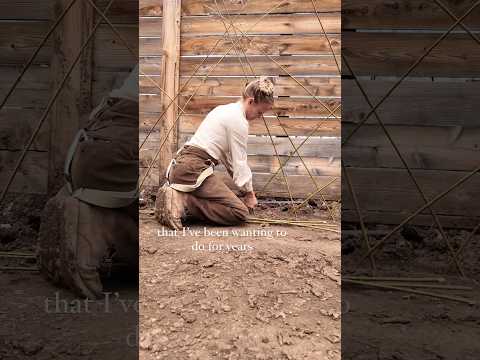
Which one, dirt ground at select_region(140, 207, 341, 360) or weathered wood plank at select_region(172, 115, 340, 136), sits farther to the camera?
weathered wood plank at select_region(172, 115, 340, 136)

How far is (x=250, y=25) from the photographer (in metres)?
1.31

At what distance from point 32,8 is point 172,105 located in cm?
72

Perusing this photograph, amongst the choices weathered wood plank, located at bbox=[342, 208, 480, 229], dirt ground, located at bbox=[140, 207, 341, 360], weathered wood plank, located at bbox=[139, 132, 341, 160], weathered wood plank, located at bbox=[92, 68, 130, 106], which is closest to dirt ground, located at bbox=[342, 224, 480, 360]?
weathered wood plank, located at bbox=[342, 208, 480, 229]

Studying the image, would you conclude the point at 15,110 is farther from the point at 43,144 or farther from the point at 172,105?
the point at 172,105

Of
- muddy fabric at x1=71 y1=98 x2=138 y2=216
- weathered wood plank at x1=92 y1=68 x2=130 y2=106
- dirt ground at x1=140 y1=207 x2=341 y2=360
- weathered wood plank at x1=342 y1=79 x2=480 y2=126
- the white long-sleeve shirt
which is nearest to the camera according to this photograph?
dirt ground at x1=140 y1=207 x2=341 y2=360

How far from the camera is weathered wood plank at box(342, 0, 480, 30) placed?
1547mm

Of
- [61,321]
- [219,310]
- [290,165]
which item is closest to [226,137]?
[290,165]

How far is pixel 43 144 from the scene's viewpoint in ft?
5.56

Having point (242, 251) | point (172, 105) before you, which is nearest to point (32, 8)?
point (172, 105)

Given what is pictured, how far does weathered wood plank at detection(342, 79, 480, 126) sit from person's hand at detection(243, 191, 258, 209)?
20.2 inches

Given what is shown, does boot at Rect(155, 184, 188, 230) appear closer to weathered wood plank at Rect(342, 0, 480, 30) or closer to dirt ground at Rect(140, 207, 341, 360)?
dirt ground at Rect(140, 207, 341, 360)

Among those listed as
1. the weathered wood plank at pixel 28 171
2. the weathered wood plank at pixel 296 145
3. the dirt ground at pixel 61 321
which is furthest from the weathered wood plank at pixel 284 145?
the weathered wood plank at pixel 28 171

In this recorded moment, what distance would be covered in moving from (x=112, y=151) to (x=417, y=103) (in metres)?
0.95

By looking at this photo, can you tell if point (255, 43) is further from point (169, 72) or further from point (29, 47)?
point (29, 47)
